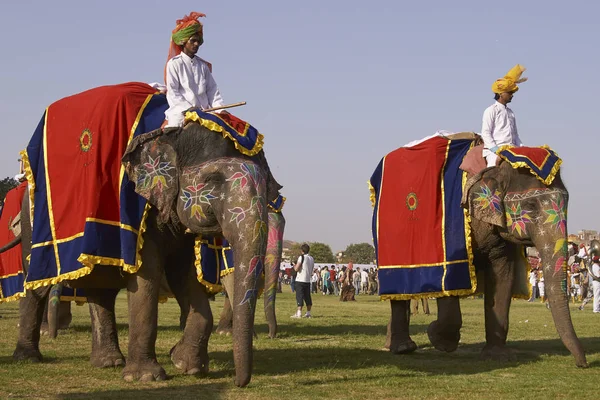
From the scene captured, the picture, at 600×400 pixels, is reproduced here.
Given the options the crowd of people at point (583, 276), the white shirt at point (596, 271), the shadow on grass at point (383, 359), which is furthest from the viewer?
the crowd of people at point (583, 276)

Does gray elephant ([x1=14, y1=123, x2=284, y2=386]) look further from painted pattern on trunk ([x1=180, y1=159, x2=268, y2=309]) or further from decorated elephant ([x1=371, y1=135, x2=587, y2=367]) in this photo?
decorated elephant ([x1=371, y1=135, x2=587, y2=367])

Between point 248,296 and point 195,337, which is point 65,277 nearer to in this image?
point 195,337

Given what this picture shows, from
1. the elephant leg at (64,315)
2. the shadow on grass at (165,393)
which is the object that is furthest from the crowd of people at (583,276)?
the shadow on grass at (165,393)

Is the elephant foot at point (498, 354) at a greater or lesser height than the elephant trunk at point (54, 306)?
lesser

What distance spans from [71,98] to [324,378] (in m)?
4.29

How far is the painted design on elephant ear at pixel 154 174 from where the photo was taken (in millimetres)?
9578

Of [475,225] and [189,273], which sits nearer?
[189,273]

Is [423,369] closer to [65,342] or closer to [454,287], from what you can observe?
[454,287]

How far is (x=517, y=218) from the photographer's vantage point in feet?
40.8

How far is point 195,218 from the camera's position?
9.38 m

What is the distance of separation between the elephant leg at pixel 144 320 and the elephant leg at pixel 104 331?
1.38 metres

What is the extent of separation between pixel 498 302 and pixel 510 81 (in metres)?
3.16

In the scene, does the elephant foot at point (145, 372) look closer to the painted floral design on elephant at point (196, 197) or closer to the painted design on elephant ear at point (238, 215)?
the painted floral design on elephant at point (196, 197)

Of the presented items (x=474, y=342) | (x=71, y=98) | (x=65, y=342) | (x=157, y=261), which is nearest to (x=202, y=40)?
(x=71, y=98)
